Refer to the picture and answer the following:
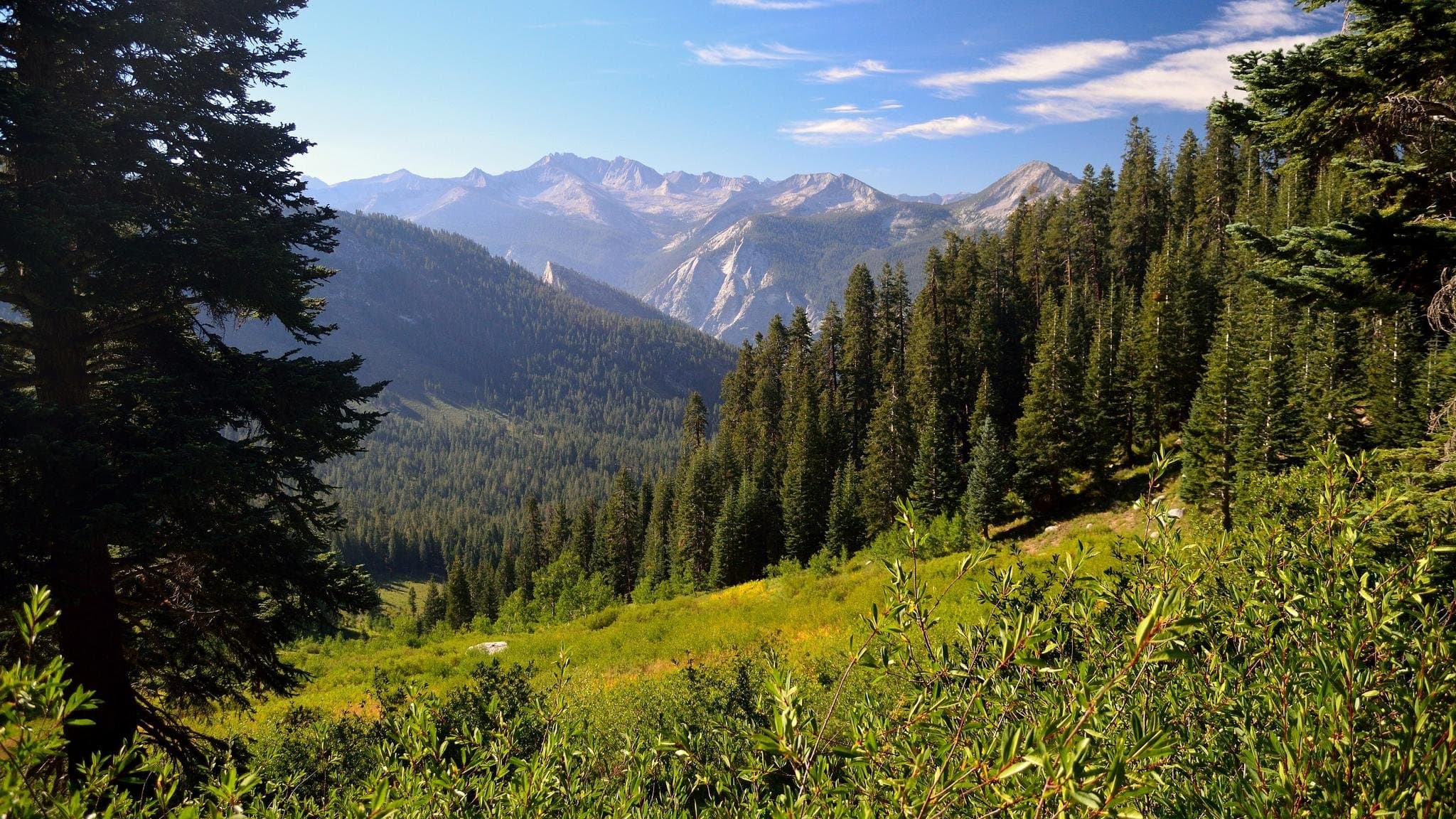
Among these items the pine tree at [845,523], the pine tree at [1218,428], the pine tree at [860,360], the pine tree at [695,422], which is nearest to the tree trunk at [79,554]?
the pine tree at [1218,428]

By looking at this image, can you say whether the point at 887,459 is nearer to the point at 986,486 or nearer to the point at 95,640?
the point at 986,486

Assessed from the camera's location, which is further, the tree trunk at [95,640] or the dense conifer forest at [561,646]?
the tree trunk at [95,640]

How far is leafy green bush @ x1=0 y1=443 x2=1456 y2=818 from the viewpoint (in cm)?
219

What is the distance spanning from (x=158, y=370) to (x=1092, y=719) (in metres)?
10.6

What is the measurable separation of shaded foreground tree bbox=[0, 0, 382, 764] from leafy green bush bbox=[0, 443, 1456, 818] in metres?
3.65

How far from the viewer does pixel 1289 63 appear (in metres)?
6.75

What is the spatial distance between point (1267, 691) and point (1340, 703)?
0.85m

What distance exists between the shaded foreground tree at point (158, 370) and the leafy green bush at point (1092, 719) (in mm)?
3648

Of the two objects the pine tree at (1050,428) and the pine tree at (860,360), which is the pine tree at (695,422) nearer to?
the pine tree at (860,360)

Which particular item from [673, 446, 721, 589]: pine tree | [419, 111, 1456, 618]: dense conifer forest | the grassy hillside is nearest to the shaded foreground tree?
the grassy hillside

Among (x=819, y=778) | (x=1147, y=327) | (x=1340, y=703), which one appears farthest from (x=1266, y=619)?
(x=1147, y=327)

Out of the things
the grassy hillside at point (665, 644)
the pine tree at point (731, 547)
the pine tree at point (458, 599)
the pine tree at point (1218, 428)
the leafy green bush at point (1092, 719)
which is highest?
the leafy green bush at point (1092, 719)

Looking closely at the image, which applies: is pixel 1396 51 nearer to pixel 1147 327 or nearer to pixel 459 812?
pixel 459 812

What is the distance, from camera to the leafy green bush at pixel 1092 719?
2193 millimetres
